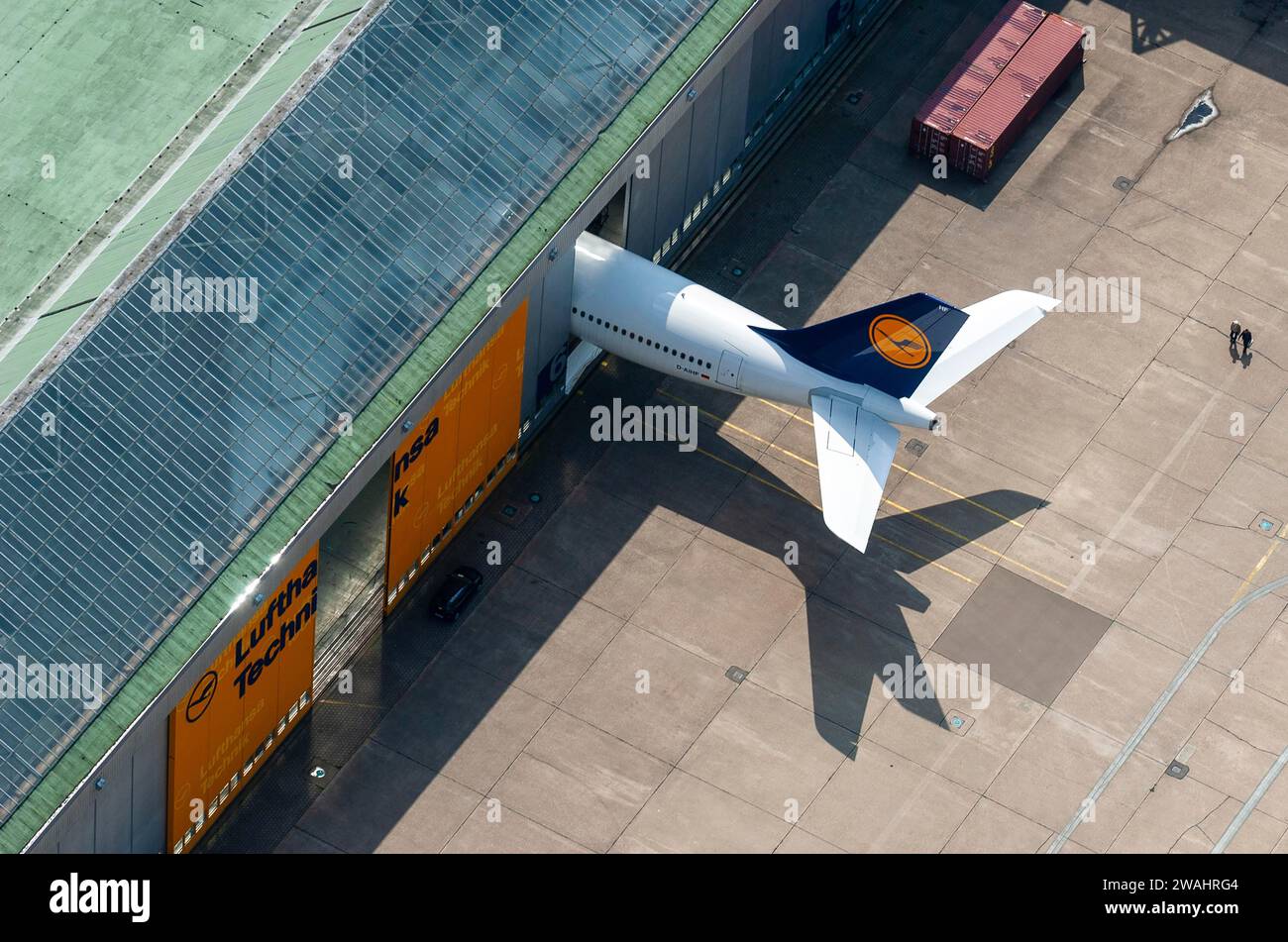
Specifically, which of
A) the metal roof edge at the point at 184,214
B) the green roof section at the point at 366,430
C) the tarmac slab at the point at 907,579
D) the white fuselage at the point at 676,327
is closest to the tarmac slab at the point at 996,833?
the tarmac slab at the point at 907,579

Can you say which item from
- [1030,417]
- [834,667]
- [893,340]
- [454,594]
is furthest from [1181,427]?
[454,594]

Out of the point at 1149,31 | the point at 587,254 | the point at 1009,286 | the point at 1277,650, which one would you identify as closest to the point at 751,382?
the point at 587,254

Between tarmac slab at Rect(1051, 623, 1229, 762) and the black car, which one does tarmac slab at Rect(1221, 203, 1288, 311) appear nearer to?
tarmac slab at Rect(1051, 623, 1229, 762)

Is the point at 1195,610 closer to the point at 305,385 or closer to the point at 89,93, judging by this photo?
the point at 305,385

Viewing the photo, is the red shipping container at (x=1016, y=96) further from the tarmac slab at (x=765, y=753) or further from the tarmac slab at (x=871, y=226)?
the tarmac slab at (x=765, y=753)

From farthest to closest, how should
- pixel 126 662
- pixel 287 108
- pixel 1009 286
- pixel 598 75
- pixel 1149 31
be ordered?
1. pixel 1149 31
2. pixel 1009 286
3. pixel 598 75
4. pixel 287 108
5. pixel 126 662

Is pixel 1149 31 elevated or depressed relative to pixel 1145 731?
elevated
